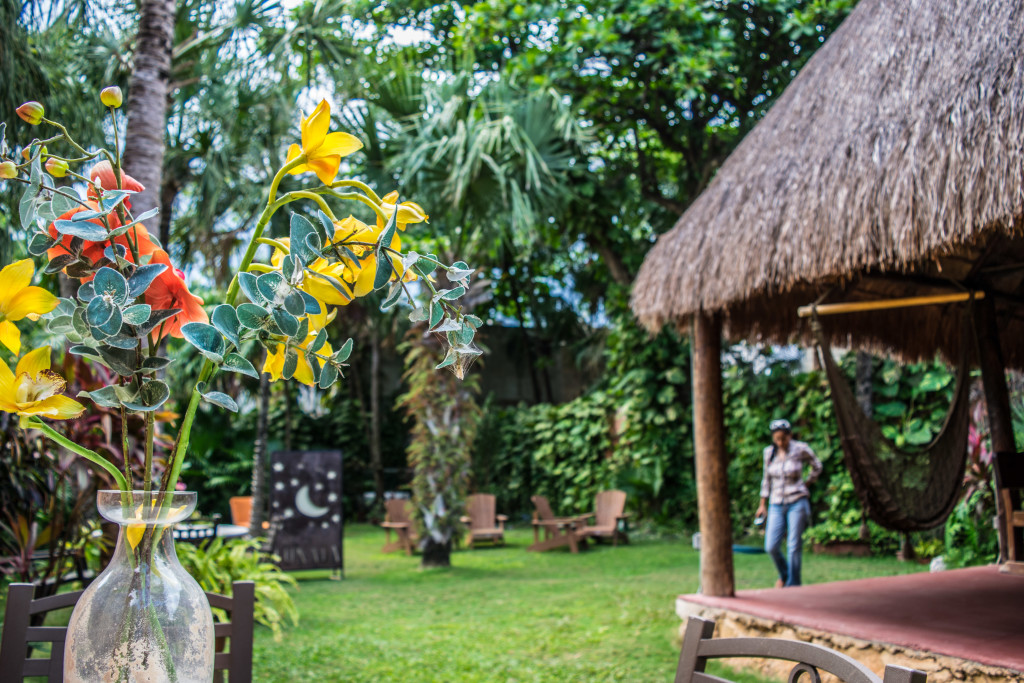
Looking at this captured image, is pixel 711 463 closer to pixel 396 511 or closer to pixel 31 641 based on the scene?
pixel 31 641

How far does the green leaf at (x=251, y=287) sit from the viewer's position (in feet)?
2.53

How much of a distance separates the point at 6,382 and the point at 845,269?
351 cm

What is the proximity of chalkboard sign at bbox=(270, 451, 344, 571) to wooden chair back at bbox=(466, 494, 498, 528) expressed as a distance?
9.63 feet

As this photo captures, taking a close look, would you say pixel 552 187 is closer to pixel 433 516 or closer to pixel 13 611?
pixel 433 516

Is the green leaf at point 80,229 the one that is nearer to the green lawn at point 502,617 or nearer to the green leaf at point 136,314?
the green leaf at point 136,314

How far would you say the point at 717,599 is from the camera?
4449 millimetres

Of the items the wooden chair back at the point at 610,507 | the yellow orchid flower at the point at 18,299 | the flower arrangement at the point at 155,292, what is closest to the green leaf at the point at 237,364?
the flower arrangement at the point at 155,292

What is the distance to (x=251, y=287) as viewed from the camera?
781 millimetres

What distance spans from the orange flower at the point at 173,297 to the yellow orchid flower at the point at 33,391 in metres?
0.12

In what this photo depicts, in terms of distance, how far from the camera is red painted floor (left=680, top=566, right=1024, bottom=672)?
3.34 metres

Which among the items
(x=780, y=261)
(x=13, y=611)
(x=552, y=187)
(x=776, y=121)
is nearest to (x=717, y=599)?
(x=780, y=261)

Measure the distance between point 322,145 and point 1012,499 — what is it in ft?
15.5

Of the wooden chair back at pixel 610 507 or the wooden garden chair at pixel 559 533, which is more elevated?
the wooden chair back at pixel 610 507

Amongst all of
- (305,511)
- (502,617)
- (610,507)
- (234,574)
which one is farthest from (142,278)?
(610,507)
